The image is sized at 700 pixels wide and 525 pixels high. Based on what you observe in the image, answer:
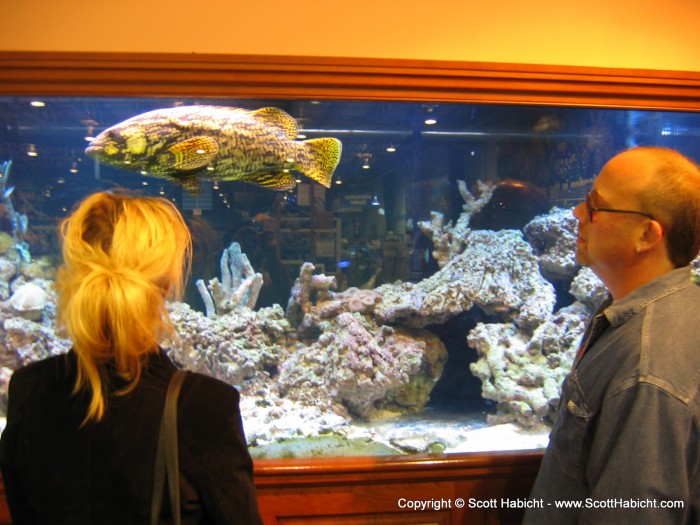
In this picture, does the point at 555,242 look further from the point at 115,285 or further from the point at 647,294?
the point at 115,285

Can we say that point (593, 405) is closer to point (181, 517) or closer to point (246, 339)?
point (181, 517)

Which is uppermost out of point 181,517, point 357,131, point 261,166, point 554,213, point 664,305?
point 357,131

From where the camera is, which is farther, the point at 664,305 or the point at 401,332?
the point at 401,332

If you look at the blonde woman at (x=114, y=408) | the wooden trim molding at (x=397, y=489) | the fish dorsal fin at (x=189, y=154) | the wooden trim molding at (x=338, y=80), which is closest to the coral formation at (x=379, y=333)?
the wooden trim molding at (x=397, y=489)

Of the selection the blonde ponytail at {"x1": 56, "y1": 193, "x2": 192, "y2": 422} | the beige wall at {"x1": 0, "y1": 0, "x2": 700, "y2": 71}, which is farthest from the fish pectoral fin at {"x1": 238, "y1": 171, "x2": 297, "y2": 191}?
the blonde ponytail at {"x1": 56, "y1": 193, "x2": 192, "y2": 422}

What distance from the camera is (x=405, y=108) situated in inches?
86.2

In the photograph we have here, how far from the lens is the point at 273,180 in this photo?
217cm

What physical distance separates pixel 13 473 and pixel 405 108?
69.4 inches

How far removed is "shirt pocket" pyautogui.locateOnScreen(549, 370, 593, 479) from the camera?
1456 mm

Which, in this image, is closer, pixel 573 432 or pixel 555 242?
pixel 573 432

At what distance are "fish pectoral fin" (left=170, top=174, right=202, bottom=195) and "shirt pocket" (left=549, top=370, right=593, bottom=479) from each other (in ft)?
4.85

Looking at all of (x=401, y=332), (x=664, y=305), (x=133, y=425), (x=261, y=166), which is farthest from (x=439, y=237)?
(x=133, y=425)

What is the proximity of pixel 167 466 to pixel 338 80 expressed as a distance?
5.01 feet

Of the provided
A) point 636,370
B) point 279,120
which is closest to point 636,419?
point 636,370
